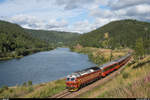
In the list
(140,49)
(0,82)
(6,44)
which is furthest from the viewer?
(6,44)

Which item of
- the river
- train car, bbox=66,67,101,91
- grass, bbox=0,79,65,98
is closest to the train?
train car, bbox=66,67,101,91

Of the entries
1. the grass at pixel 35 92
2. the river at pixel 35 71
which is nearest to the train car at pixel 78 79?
the grass at pixel 35 92

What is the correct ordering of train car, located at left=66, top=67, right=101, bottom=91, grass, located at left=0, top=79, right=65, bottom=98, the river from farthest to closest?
the river < train car, located at left=66, top=67, right=101, bottom=91 < grass, located at left=0, top=79, right=65, bottom=98

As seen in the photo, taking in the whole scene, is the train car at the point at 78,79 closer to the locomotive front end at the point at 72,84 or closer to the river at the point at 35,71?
the locomotive front end at the point at 72,84

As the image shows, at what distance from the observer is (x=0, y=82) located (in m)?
50.7

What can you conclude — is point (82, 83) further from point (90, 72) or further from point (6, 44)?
point (6, 44)

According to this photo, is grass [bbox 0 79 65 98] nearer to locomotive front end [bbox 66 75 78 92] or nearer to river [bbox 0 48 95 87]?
locomotive front end [bbox 66 75 78 92]

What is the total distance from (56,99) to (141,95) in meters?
16.4

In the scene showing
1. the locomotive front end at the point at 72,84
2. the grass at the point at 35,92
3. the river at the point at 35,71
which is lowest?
the river at the point at 35,71

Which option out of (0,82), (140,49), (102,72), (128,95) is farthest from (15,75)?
(128,95)

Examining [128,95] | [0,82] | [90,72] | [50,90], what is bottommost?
[0,82]

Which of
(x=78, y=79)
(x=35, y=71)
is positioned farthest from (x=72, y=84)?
(x=35, y=71)

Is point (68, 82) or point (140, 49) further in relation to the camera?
point (140, 49)

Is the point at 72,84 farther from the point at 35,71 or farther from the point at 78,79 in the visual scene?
the point at 35,71
